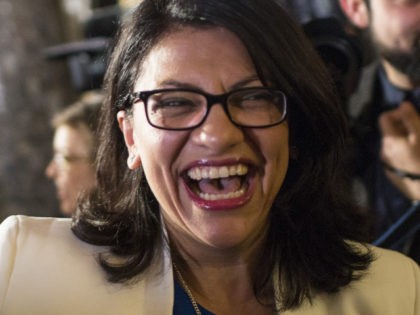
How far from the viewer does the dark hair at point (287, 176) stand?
4.36 ft

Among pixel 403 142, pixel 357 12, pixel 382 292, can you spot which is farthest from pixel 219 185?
pixel 357 12

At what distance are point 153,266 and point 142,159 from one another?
234 millimetres

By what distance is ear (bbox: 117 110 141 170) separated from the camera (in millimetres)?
1419

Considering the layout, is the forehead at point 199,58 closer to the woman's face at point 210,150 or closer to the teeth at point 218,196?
the woman's face at point 210,150

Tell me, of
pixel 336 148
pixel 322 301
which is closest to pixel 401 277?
pixel 322 301

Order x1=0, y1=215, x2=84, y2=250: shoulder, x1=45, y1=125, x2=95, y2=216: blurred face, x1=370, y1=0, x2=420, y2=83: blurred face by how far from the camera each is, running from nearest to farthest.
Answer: x1=0, y1=215, x2=84, y2=250: shoulder < x1=370, y1=0, x2=420, y2=83: blurred face < x1=45, y1=125, x2=95, y2=216: blurred face

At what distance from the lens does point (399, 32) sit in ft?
6.19

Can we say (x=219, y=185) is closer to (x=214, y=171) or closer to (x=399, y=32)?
(x=214, y=171)

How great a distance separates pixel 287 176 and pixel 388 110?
1.72ft

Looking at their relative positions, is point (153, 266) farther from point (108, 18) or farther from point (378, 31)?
point (108, 18)

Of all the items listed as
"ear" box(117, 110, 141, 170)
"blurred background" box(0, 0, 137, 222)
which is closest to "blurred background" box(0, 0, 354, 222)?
"blurred background" box(0, 0, 137, 222)

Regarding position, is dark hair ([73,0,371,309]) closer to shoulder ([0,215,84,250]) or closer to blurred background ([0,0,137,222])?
shoulder ([0,215,84,250])

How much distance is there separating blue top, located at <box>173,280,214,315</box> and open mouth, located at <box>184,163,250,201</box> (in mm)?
242

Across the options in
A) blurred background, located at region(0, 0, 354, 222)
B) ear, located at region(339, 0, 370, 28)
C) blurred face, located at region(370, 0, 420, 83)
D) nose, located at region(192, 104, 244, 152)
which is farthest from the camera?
blurred background, located at region(0, 0, 354, 222)
